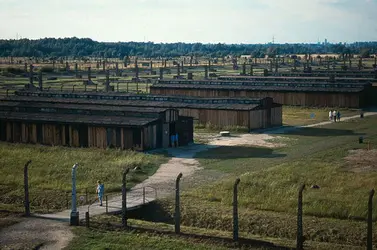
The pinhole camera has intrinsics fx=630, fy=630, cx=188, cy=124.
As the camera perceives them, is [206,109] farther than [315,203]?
Yes

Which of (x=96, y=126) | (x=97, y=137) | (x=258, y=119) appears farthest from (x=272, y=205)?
(x=258, y=119)

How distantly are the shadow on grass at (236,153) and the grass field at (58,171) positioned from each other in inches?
124

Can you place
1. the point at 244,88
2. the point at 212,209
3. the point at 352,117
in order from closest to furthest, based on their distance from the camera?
the point at 212,209 < the point at 352,117 < the point at 244,88

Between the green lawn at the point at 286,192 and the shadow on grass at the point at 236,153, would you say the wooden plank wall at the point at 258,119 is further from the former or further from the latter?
the green lawn at the point at 286,192

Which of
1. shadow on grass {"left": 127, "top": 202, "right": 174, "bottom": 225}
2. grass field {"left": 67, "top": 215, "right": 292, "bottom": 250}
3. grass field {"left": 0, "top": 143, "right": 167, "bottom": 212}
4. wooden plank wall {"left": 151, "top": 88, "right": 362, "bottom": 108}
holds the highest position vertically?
wooden plank wall {"left": 151, "top": 88, "right": 362, "bottom": 108}

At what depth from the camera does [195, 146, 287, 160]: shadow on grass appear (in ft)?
133

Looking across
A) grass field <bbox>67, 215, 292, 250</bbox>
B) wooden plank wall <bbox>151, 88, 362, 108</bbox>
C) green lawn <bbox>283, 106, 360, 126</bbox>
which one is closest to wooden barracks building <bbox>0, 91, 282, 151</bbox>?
green lawn <bbox>283, 106, 360, 126</bbox>

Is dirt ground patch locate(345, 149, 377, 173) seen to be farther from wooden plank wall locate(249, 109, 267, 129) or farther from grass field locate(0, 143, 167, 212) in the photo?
wooden plank wall locate(249, 109, 267, 129)

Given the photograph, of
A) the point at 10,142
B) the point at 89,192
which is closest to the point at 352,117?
the point at 10,142

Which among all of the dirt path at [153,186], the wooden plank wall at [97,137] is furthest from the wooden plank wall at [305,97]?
the wooden plank wall at [97,137]

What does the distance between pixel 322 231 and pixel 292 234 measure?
47.4 inches

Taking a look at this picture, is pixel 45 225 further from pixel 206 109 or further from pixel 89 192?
pixel 206 109

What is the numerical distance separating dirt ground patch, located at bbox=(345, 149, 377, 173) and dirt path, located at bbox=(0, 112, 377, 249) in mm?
6669

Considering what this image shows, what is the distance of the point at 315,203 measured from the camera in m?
28.1
